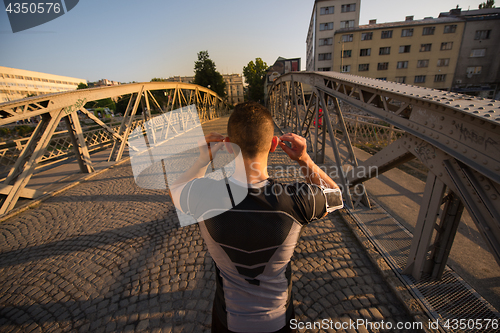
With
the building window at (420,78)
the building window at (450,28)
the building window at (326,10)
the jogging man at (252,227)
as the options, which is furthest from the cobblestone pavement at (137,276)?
the building window at (326,10)

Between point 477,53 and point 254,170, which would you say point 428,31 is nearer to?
point 477,53

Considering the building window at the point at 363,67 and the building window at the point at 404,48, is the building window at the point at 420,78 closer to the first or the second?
the building window at the point at 404,48

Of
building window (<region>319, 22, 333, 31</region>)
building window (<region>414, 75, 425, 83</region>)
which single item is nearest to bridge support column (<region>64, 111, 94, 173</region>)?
building window (<region>319, 22, 333, 31</region>)

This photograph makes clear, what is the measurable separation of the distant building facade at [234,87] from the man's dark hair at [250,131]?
82248mm

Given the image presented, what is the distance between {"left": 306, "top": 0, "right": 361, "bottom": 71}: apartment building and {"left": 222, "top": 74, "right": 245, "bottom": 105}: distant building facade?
45.9m

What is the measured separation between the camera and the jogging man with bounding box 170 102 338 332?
42.8 inches

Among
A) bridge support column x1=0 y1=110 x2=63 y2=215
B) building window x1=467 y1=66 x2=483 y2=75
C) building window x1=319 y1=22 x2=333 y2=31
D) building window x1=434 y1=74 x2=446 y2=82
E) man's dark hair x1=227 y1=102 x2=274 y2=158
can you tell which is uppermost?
building window x1=319 y1=22 x2=333 y2=31

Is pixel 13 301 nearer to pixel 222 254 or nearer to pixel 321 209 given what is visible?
pixel 222 254

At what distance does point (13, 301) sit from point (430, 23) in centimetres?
4714

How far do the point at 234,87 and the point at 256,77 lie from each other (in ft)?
84.0

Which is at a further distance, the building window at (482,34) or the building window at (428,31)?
the building window at (428,31)

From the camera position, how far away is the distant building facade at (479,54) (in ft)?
96.0

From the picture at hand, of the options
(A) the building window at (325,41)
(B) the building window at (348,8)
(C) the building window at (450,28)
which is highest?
(B) the building window at (348,8)

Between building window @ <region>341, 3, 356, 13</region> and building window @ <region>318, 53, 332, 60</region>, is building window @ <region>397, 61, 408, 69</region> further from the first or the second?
building window @ <region>341, 3, 356, 13</region>
